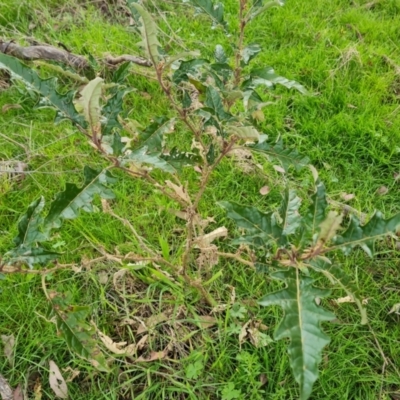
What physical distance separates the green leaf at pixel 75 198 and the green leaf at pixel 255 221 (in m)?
0.35

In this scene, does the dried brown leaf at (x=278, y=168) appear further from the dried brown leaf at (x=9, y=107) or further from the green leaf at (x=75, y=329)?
the dried brown leaf at (x=9, y=107)

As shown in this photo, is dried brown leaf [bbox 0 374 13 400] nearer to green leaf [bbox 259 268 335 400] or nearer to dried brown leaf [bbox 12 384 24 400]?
dried brown leaf [bbox 12 384 24 400]

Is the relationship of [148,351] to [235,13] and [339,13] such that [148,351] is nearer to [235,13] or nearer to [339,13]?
[235,13]

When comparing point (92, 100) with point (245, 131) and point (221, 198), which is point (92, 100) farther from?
point (221, 198)

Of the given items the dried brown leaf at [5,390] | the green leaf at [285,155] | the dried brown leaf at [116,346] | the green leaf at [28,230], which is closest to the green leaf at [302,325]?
the green leaf at [285,155]

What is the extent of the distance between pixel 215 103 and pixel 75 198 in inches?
19.7

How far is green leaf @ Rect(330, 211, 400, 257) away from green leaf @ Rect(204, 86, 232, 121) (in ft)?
1.66

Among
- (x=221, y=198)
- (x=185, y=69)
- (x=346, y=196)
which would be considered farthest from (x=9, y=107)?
(x=346, y=196)

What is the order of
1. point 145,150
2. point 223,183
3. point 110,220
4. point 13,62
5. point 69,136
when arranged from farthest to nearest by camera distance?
point 69,136 → point 223,183 → point 110,220 → point 145,150 → point 13,62

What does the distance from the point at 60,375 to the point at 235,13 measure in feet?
9.23

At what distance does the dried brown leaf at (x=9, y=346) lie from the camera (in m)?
1.92

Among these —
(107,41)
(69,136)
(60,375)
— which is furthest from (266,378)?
(107,41)

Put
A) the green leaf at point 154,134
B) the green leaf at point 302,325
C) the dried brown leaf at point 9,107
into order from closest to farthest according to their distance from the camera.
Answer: the green leaf at point 302,325, the green leaf at point 154,134, the dried brown leaf at point 9,107

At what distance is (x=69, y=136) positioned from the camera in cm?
275
